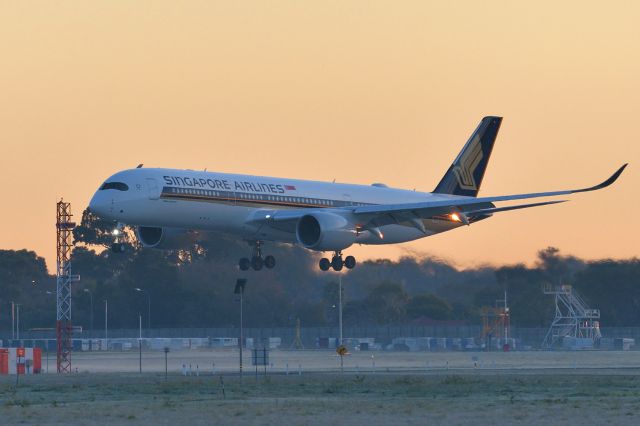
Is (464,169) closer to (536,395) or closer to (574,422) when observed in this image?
(536,395)

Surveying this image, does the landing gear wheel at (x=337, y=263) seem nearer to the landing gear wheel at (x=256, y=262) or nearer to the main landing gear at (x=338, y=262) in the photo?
the main landing gear at (x=338, y=262)

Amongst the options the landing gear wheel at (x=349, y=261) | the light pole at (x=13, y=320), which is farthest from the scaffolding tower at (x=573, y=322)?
the light pole at (x=13, y=320)

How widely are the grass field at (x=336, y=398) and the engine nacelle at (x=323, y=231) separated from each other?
742cm

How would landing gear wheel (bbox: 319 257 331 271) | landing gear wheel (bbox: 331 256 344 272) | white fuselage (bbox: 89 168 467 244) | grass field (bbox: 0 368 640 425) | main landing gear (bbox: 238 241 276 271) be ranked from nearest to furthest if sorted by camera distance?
grass field (bbox: 0 368 640 425) → white fuselage (bbox: 89 168 467 244) → main landing gear (bbox: 238 241 276 271) → landing gear wheel (bbox: 331 256 344 272) → landing gear wheel (bbox: 319 257 331 271)

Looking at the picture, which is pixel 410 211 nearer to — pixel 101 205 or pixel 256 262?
pixel 256 262

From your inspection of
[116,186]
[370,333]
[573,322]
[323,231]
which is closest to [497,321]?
[573,322]

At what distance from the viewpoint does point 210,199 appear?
249 feet

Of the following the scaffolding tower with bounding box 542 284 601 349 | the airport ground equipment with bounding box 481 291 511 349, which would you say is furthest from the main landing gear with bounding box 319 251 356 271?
the scaffolding tower with bounding box 542 284 601 349

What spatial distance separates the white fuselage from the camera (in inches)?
2916

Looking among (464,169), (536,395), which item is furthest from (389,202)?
(536,395)

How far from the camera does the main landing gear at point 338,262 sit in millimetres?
84250

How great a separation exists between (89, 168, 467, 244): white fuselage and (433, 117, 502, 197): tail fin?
11.2 meters

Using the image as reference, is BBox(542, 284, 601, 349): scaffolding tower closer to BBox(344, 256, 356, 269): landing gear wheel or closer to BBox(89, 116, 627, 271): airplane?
BBox(89, 116, 627, 271): airplane

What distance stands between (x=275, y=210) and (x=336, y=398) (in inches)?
938
